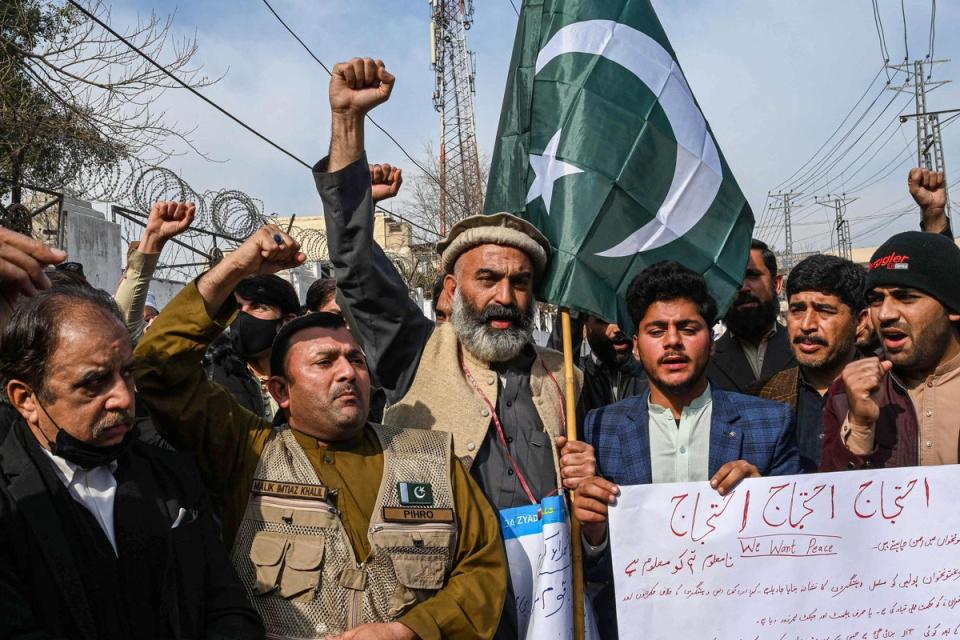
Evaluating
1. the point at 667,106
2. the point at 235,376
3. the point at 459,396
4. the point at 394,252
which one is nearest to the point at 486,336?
the point at 459,396

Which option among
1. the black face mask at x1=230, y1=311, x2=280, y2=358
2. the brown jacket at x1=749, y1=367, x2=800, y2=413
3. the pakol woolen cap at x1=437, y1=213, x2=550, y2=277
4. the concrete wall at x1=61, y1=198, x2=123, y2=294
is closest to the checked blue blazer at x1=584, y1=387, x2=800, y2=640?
the pakol woolen cap at x1=437, y1=213, x2=550, y2=277

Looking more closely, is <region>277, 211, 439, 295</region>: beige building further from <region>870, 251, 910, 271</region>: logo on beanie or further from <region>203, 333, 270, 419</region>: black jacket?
<region>870, 251, 910, 271</region>: logo on beanie

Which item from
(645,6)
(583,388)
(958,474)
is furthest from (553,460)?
(645,6)

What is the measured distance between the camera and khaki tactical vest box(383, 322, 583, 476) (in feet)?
10.9

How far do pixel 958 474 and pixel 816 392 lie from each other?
1.25m

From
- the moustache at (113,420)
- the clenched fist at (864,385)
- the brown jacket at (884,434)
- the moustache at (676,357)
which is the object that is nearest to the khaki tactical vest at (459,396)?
the moustache at (676,357)

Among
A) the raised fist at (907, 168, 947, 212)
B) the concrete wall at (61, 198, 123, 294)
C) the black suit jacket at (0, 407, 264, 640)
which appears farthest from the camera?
the concrete wall at (61, 198, 123, 294)

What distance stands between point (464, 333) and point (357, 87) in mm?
1073

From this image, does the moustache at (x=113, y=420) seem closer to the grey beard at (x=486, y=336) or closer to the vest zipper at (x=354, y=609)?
the vest zipper at (x=354, y=609)

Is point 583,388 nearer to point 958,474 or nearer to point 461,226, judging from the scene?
point 461,226

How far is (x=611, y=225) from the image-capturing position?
12.2ft

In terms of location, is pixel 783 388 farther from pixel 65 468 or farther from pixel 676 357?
pixel 65 468

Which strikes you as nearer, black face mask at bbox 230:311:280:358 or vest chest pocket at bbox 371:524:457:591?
vest chest pocket at bbox 371:524:457:591

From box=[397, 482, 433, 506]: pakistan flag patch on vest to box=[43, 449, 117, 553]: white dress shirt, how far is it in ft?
2.91
